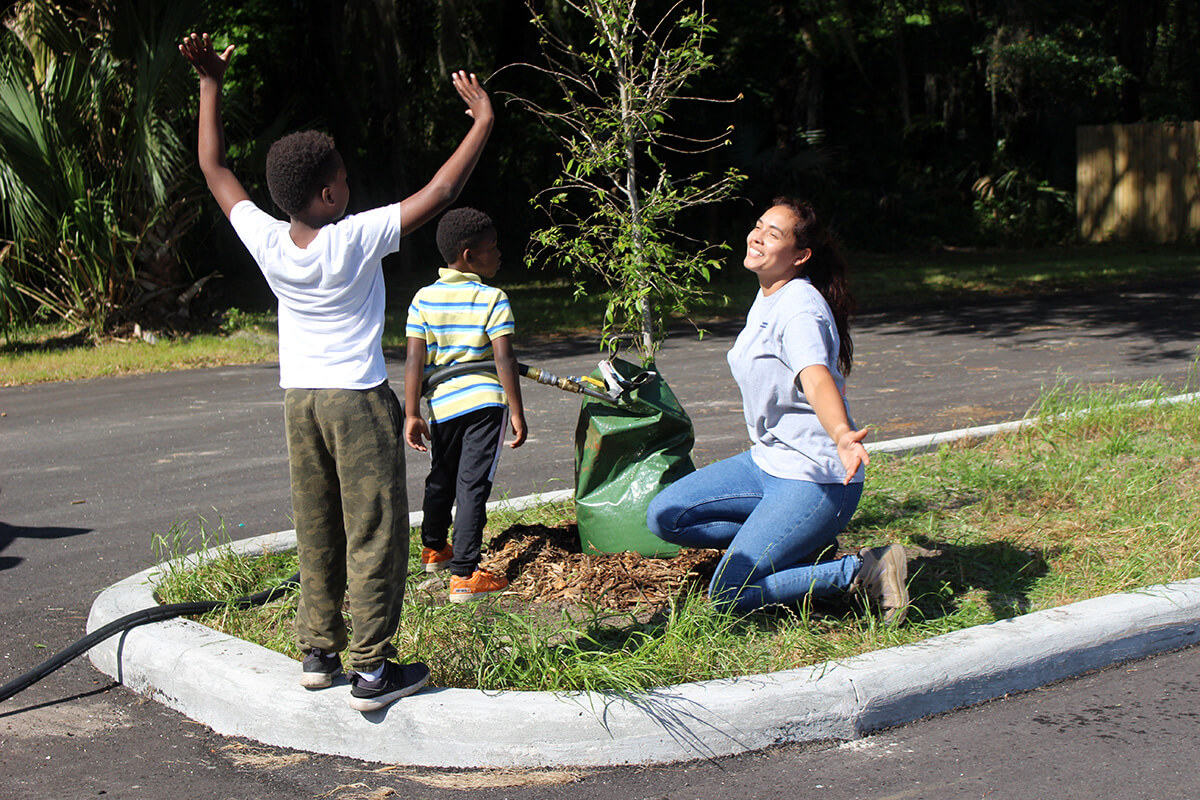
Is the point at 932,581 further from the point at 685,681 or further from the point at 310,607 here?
the point at 310,607

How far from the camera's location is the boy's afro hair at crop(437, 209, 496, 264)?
14.8 ft

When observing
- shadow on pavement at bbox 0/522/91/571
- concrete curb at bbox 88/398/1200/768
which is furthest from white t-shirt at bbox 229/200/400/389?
shadow on pavement at bbox 0/522/91/571

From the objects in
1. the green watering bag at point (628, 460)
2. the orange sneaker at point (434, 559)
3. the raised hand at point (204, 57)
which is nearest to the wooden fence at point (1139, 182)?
the green watering bag at point (628, 460)

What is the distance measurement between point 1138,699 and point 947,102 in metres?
24.7

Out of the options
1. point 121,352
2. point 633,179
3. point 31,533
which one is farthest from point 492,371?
point 121,352

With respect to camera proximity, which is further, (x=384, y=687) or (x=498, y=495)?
(x=498, y=495)

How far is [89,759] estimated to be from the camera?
3.34 meters

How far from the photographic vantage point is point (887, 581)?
3863mm

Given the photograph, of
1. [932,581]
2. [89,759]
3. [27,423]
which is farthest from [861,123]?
[89,759]

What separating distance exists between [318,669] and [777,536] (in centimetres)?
155

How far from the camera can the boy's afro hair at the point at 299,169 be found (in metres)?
3.18

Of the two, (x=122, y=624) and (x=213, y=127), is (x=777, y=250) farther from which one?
(x=122, y=624)

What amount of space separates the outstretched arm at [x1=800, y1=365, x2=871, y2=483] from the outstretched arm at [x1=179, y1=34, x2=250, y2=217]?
1.85 meters

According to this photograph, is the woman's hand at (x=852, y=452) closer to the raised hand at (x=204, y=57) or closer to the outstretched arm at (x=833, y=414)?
the outstretched arm at (x=833, y=414)
